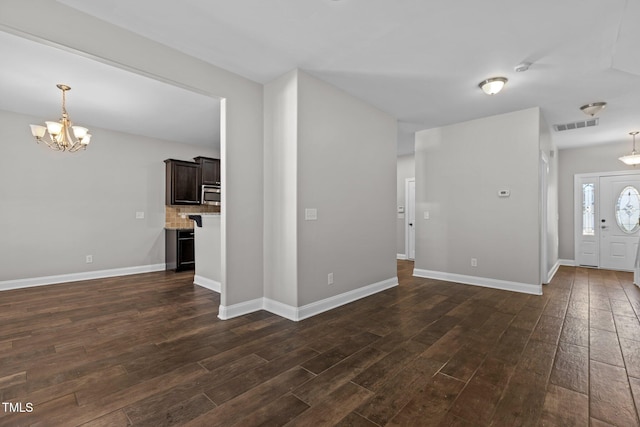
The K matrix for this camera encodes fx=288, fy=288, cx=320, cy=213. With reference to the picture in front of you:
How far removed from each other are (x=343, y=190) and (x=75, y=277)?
500 cm

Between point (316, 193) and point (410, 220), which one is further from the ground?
point (316, 193)

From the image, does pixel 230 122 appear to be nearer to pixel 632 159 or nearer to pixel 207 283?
pixel 207 283

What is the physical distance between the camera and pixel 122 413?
1683 mm

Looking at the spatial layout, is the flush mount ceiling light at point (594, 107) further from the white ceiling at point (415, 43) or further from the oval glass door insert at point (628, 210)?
the oval glass door insert at point (628, 210)

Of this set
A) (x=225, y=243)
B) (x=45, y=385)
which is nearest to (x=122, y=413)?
(x=45, y=385)

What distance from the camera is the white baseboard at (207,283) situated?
4359mm

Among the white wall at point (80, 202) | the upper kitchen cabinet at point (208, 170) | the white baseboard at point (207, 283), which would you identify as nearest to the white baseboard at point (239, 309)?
the white baseboard at point (207, 283)

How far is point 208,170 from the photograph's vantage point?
21.5 ft

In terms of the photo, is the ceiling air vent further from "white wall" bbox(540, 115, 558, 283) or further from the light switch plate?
the light switch plate

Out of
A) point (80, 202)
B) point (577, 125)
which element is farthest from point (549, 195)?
point (80, 202)

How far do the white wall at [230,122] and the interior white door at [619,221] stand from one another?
7.44 m

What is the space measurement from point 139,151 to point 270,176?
13.2 feet

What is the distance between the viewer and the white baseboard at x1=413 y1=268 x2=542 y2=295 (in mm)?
4223

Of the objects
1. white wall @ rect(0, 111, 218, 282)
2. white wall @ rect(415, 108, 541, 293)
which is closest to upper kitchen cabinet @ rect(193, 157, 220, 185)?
white wall @ rect(0, 111, 218, 282)
